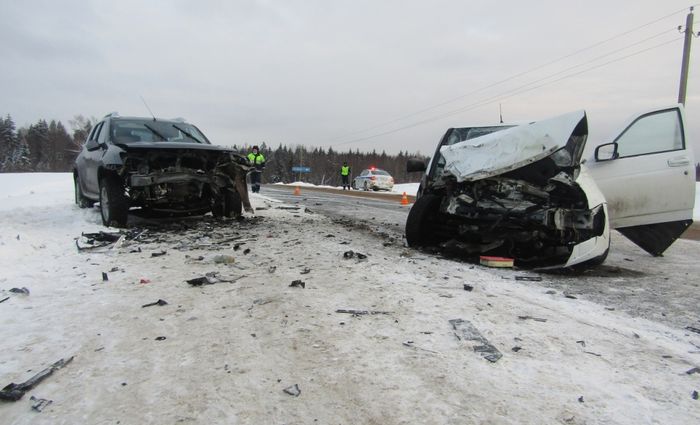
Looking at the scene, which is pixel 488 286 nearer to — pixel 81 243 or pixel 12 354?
pixel 12 354

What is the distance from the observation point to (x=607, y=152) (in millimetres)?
5344

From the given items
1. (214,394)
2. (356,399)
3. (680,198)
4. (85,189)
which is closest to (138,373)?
(214,394)

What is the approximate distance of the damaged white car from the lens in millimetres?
4320

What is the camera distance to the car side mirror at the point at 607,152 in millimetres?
5277

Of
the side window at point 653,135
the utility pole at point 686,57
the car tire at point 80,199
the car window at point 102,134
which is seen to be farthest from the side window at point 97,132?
the utility pole at point 686,57

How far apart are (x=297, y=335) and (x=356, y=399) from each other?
78 centimetres

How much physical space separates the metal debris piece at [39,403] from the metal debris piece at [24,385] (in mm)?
78

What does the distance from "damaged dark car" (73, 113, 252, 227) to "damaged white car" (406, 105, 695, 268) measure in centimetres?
337

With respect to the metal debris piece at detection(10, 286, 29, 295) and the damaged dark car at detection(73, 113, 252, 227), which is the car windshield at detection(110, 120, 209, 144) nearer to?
the damaged dark car at detection(73, 113, 252, 227)

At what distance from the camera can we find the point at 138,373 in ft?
7.02

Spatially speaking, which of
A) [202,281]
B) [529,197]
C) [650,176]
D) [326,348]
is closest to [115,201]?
[202,281]

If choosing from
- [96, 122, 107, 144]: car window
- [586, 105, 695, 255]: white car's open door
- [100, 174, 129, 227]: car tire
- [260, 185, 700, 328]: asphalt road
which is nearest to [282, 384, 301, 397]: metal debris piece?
[260, 185, 700, 328]: asphalt road

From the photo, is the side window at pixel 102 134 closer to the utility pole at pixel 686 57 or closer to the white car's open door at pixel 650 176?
the white car's open door at pixel 650 176

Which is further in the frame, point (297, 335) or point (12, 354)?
point (297, 335)
